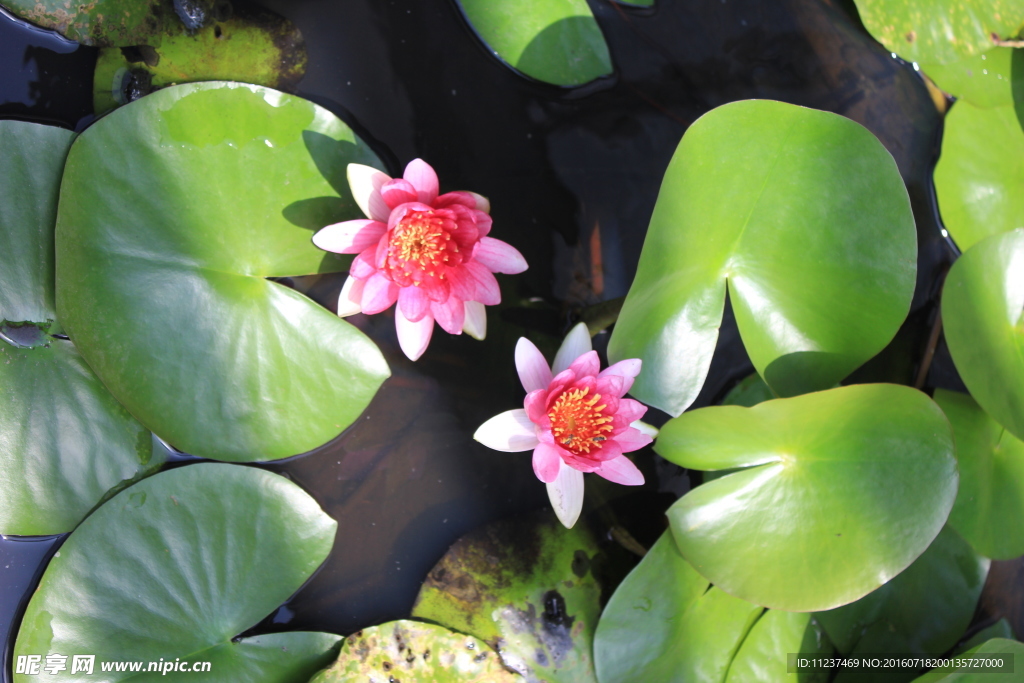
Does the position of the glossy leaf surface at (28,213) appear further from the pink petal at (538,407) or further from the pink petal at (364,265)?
the pink petal at (538,407)

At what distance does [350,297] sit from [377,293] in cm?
12

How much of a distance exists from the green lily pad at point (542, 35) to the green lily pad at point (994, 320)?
1.27 meters

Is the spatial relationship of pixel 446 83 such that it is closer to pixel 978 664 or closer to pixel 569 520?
pixel 569 520

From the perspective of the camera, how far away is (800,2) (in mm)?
1949

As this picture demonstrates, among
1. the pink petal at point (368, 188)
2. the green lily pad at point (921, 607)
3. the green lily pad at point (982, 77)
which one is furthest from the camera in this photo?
the green lily pad at point (982, 77)

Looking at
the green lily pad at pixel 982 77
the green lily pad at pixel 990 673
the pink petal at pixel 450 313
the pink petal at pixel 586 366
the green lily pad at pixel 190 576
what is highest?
the green lily pad at pixel 982 77

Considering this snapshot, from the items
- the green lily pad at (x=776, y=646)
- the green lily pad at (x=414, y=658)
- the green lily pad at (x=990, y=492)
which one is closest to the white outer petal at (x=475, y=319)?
the green lily pad at (x=414, y=658)

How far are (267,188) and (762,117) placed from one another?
133 cm

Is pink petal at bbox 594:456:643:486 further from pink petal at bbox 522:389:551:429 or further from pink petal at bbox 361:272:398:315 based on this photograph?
pink petal at bbox 361:272:398:315

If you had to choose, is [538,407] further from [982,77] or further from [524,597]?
[982,77]

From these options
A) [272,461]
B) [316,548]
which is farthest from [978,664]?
[272,461]

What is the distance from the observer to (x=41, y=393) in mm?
1484

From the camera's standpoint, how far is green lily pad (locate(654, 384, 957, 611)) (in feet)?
4.74

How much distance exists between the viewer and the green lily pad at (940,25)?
1.82 meters
